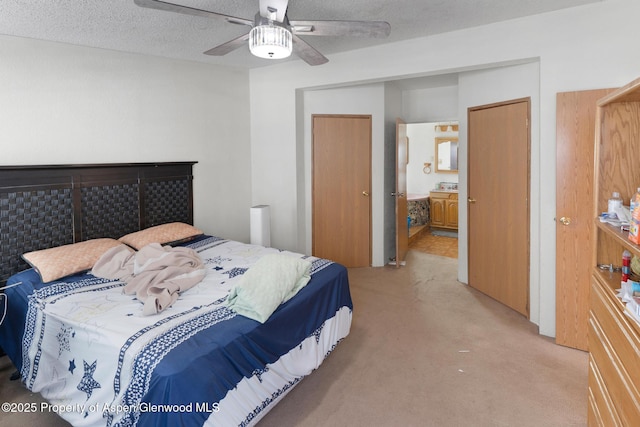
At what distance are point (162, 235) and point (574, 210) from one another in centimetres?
331

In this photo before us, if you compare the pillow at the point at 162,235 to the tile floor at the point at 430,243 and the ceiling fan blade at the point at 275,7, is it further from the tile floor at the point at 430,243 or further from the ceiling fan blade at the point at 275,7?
the tile floor at the point at 430,243

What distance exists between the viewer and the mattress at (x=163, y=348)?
5.01ft

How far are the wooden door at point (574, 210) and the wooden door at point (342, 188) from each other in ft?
7.80

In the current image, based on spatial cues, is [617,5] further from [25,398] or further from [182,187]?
[25,398]

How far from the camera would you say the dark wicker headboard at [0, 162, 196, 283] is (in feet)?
8.79

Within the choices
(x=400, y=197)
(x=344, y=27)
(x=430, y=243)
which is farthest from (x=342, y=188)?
(x=344, y=27)

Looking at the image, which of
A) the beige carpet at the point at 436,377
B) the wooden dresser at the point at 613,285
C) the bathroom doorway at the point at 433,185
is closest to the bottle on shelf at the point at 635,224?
the wooden dresser at the point at 613,285

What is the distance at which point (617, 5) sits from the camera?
2559mm

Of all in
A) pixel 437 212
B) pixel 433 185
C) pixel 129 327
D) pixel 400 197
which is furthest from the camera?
pixel 433 185

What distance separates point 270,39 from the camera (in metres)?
1.94

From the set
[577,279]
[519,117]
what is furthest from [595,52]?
[577,279]

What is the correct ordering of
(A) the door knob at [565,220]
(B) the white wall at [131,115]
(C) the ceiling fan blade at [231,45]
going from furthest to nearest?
(B) the white wall at [131,115]
(A) the door knob at [565,220]
(C) the ceiling fan blade at [231,45]

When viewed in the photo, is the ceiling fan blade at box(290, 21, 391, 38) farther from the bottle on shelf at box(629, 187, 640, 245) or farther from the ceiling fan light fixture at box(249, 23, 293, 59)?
the bottle on shelf at box(629, 187, 640, 245)

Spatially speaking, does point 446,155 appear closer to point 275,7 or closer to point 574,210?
point 574,210
